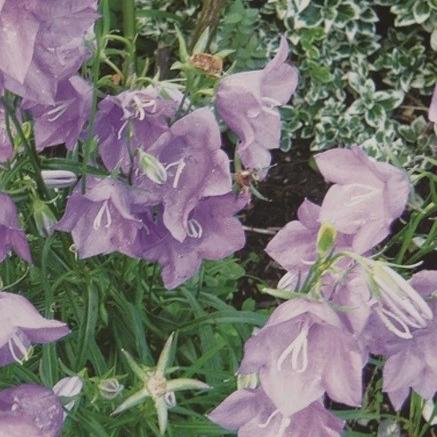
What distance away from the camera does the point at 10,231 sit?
51.8 inches

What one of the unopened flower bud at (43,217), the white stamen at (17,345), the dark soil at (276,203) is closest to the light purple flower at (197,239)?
the unopened flower bud at (43,217)

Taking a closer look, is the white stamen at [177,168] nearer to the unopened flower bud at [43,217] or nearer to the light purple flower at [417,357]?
the unopened flower bud at [43,217]

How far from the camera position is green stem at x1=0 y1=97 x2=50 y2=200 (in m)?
1.23

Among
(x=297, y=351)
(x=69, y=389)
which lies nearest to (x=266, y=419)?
(x=297, y=351)

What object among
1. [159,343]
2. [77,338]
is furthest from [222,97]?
[159,343]

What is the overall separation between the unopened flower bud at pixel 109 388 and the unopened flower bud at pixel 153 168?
0.85ft

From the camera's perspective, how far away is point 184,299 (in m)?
1.73

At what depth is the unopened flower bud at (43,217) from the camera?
1345 millimetres

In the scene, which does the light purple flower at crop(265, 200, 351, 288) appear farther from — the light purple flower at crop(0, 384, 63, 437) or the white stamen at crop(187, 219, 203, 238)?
the light purple flower at crop(0, 384, 63, 437)

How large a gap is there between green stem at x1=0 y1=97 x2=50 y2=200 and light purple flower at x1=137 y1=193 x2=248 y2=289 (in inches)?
5.2

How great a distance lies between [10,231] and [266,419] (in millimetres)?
367

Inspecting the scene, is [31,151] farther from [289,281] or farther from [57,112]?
[289,281]

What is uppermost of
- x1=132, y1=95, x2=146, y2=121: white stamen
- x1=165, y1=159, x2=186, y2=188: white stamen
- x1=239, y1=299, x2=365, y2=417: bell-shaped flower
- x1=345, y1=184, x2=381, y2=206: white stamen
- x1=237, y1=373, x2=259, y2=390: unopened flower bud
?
x1=132, y1=95, x2=146, y2=121: white stamen

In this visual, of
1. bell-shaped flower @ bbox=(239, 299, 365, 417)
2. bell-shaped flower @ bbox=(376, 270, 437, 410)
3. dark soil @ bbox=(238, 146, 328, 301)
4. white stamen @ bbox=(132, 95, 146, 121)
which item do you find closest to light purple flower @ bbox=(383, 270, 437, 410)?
bell-shaped flower @ bbox=(376, 270, 437, 410)
